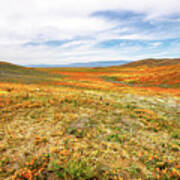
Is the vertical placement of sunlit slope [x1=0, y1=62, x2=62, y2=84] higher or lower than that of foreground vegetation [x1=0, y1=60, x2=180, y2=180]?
higher

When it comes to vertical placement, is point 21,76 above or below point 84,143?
above

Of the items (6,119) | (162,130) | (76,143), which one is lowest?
(162,130)

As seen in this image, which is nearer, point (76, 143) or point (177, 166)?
point (177, 166)

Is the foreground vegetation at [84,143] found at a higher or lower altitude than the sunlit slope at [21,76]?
lower

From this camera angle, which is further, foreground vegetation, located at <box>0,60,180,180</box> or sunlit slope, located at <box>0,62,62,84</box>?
sunlit slope, located at <box>0,62,62,84</box>

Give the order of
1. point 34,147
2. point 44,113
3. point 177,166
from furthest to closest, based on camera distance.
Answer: point 44,113
point 34,147
point 177,166

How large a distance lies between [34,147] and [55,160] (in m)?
1.94

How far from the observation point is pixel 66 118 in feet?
37.9

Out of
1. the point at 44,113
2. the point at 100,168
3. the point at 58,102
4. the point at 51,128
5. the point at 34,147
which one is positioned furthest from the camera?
the point at 58,102

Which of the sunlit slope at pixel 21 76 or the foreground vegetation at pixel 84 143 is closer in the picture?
the foreground vegetation at pixel 84 143

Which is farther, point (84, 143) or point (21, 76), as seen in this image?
point (21, 76)

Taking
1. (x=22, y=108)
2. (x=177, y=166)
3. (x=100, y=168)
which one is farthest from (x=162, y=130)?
(x=22, y=108)

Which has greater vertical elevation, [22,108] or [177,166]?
[22,108]

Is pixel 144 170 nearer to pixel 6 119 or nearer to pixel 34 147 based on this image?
pixel 34 147
